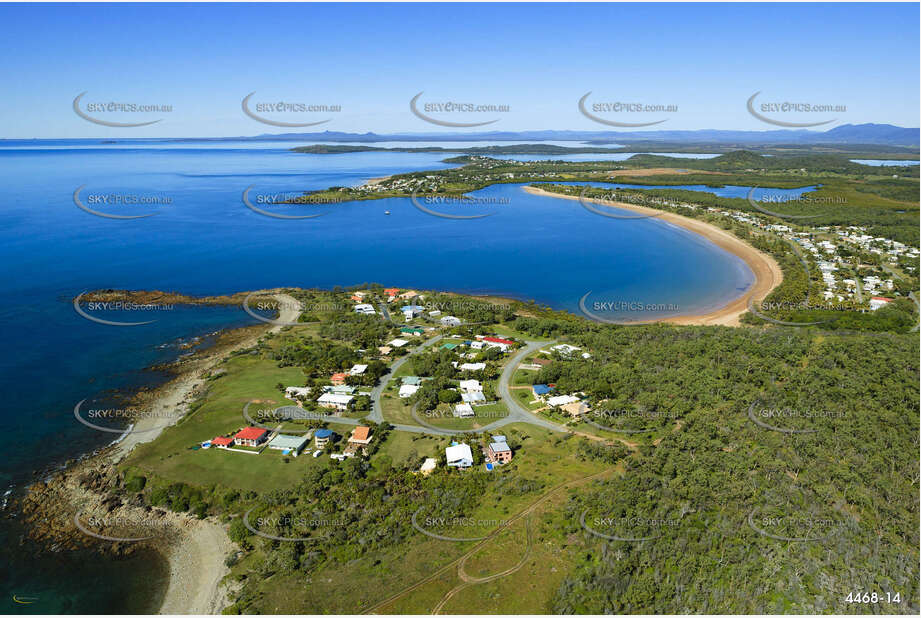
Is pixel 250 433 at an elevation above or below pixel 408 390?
below

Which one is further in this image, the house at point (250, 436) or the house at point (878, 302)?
the house at point (878, 302)

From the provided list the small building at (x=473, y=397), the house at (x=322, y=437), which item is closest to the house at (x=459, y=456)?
the small building at (x=473, y=397)

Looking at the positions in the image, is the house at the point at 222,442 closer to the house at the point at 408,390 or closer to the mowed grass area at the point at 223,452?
the mowed grass area at the point at 223,452

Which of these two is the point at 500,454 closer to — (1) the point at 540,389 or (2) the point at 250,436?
(1) the point at 540,389

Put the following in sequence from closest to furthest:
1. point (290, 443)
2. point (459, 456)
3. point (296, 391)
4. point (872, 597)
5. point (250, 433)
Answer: point (872, 597) → point (459, 456) → point (290, 443) → point (250, 433) → point (296, 391)

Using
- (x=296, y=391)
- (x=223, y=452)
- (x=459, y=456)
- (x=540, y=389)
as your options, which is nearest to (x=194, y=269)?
(x=296, y=391)

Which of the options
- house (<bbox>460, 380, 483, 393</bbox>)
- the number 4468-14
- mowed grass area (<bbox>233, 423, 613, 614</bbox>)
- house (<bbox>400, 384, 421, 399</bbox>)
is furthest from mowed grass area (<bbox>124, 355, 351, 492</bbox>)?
the number 4468-14

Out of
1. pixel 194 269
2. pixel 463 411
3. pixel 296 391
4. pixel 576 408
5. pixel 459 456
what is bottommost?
pixel 296 391

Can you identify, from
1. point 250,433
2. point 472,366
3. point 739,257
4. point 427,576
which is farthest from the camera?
point 739,257
